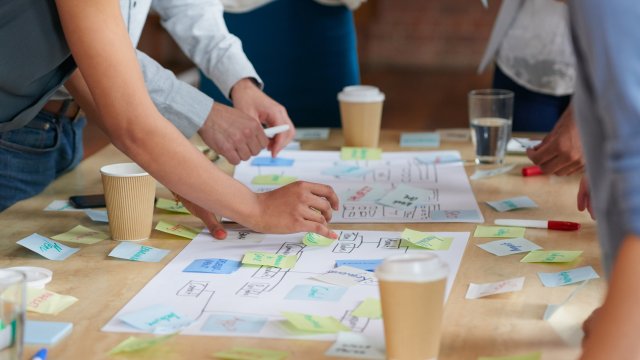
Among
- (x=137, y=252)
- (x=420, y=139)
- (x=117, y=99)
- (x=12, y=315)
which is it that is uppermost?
(x=117, y=99)

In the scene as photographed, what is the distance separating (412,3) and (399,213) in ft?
20.0

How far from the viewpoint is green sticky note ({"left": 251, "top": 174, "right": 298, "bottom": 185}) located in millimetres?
1759

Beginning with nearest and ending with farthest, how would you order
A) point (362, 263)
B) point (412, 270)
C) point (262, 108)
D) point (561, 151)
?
point (412, 270) → point (362, 263) → point (561, 151) → point (262, 108)

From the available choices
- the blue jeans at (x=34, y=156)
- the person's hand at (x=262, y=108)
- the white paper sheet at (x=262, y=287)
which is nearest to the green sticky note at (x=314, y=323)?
the white paper sheet at (x=262, y=287)

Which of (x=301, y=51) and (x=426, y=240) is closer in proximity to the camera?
(x=426, y=240)

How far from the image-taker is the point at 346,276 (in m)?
1.23

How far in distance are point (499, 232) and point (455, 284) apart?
245mm

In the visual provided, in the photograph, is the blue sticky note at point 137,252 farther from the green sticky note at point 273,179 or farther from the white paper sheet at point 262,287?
the green sticky note at point 273,179

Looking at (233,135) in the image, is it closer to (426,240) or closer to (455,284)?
(426,240)

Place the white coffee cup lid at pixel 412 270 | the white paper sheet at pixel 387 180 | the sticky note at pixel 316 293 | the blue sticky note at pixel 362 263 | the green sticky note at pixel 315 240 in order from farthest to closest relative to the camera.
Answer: the white paper sheet at pixel 387 180 → the green sticky note at pixel 315 240 → the blue sticky note at pixel 362 263 → the sticky note at pixel 316 293 → the white coffee cup lid at pixel 412 270

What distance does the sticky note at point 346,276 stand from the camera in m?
1.21

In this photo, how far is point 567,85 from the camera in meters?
2.32

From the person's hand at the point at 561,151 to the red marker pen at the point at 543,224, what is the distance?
0.27 metres

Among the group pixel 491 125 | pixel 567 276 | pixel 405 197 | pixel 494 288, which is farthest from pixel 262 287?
pixel 491 125
